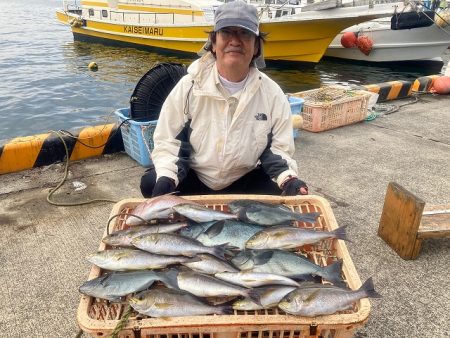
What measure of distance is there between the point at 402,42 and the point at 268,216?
1742 cm

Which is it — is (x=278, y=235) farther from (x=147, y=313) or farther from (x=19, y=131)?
(x=19, y=131)

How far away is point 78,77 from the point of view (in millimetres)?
14891

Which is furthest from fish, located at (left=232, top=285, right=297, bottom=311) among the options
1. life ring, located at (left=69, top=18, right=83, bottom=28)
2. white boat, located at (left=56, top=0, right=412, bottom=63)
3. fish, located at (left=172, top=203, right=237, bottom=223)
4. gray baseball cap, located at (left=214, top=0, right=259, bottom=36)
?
life ring, located at (left=69, top=18, right=83, bottom=28)

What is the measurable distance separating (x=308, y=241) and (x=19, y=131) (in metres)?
9.36

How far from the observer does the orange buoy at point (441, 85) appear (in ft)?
28.6

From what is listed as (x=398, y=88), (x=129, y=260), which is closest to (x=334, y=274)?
(x=129, y=260)

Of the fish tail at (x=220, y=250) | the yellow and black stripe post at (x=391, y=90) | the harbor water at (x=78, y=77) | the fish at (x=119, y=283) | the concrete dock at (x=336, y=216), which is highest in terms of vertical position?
the fish tail at (x=220, y=250)

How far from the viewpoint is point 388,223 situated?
3.32m

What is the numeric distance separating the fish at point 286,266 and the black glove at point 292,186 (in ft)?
2.63

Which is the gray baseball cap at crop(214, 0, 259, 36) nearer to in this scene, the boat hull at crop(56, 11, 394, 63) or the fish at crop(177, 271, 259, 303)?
the fish at crop(177, 271, 259, 303)

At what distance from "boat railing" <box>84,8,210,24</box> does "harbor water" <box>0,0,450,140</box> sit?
4.98 feet

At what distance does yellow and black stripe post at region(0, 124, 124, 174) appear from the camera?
182 inches

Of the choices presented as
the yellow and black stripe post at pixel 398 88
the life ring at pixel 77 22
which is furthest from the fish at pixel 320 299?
the life ring at pixel 77 22

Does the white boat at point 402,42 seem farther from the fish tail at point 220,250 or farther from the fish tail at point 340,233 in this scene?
the fish tail at point 220,250
